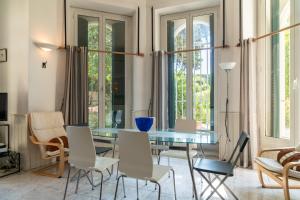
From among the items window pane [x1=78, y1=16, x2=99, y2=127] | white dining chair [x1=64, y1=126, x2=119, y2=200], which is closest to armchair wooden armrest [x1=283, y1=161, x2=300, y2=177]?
white dining chair [x1=64, y1=126, x2=119, y2=200]

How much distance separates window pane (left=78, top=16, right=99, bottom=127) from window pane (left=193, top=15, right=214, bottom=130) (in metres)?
2.03

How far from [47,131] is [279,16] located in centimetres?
418

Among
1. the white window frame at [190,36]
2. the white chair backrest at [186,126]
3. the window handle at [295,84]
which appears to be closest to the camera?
the white chair backrest at [186,126]

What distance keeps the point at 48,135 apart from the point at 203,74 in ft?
10.1

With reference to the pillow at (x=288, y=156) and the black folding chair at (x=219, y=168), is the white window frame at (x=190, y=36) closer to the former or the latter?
the pillow at (x=288, y=156)

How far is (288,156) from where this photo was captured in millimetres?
2805

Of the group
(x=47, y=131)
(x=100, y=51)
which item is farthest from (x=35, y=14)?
(x=47, y=131)

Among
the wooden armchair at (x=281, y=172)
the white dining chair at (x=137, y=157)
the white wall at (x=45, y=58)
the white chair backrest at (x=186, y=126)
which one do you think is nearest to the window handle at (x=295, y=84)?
the wooden armchair at (x=281, y=172)

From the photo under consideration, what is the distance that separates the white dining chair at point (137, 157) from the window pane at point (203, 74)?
9.16 feet

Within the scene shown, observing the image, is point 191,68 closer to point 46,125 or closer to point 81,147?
point 46,125

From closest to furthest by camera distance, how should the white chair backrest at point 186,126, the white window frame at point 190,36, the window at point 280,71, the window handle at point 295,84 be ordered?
1. the white chair backrest at point 186,126
2. the window handle at point 295,84
3. the window at point 280,71
4. the white window frame at point 190,36

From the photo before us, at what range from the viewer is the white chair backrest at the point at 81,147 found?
7.93 ft

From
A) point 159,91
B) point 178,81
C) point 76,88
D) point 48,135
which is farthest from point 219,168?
point 76,88

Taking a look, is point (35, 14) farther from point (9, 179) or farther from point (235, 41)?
point (235, 41)
